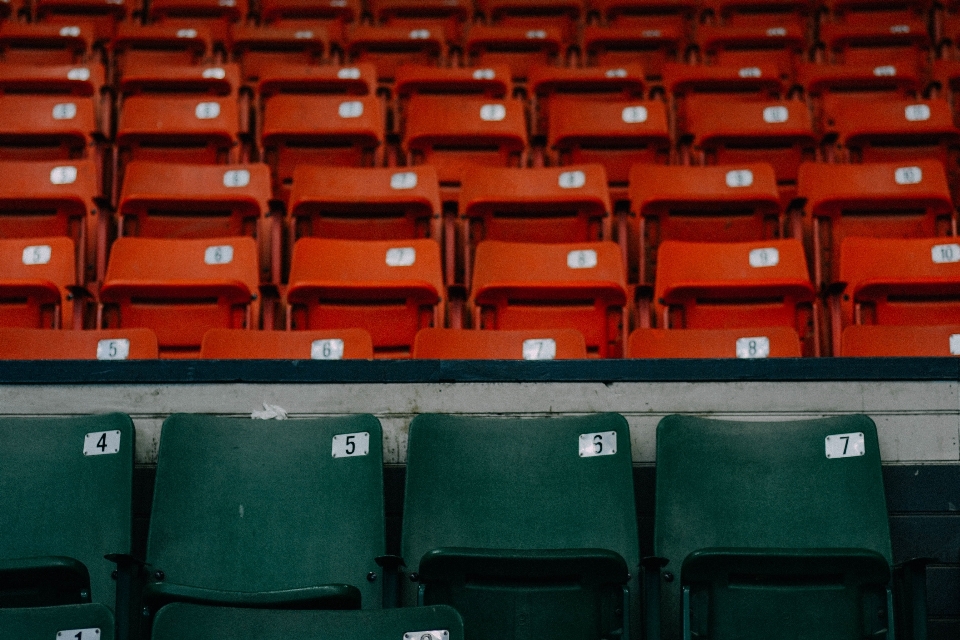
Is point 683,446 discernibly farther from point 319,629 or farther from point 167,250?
point 167,250

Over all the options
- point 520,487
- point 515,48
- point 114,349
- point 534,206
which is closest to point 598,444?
point 520,487

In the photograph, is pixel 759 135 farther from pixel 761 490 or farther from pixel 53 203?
pixel 53 203

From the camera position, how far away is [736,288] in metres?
1.66

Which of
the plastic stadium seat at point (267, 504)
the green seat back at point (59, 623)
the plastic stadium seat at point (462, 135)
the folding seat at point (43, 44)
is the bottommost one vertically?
the green seat back at point (59, 623)

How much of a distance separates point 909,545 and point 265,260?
4.68 ft

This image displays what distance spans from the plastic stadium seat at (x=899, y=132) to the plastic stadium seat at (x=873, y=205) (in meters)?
0.24

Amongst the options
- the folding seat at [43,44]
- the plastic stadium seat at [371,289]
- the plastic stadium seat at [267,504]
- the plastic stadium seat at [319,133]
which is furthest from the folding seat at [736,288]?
the folding seat at [43,44]

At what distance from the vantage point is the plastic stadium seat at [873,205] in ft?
6.36

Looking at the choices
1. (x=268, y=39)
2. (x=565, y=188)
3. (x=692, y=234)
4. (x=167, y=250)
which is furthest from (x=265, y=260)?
(x=268, y=39)

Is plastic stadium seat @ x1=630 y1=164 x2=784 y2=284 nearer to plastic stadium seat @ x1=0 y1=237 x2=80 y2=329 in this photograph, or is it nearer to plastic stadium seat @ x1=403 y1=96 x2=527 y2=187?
plastic stadium seat @ x1=403 y1=96 x2=527 y2=187

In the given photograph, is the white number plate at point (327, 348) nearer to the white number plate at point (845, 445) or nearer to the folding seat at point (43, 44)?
the white number plate at point (845, 445)

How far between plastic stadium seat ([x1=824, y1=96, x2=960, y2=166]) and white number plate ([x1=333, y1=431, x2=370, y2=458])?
1.70 metres

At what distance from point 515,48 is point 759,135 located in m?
1.00

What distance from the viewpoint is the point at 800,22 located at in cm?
312
